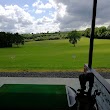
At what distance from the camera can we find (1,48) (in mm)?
21328

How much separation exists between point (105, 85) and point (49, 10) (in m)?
4.24

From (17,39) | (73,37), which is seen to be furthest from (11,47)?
(73,37)

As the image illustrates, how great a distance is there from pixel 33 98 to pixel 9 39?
1981cm

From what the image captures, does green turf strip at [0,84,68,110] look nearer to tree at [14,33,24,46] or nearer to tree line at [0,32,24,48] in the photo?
tree line at [0,32,24,48]

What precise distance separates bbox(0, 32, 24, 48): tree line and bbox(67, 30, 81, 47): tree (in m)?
6.41

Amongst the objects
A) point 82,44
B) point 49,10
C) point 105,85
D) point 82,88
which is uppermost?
point 49,10

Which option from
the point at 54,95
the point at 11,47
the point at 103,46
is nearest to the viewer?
the point at 54,95

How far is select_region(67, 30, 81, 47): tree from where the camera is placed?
27.5m

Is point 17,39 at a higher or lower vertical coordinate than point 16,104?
lower

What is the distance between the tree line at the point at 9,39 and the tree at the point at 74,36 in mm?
6414

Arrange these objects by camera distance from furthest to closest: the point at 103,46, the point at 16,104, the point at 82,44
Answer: the point at 82,44 → the point at 103,46 → the point at 16,104

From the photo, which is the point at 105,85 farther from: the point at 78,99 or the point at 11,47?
the point at 11,47

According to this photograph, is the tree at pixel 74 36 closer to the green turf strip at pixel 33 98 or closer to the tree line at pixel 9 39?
the tree line at pixel 9 39

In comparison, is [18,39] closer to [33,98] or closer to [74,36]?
[74,36]
